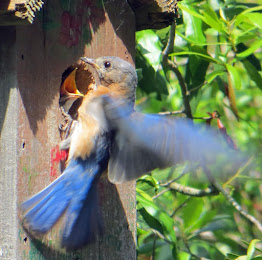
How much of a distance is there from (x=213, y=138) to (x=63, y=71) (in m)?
0.75

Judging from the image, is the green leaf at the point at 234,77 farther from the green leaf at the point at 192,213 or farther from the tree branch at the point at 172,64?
the green leaf at the point at 192,213

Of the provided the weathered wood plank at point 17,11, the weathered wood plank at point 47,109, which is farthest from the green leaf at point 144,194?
the weathered wood plank at point 17,11

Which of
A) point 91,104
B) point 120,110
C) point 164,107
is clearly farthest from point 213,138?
point 164,107

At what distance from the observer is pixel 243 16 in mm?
3068

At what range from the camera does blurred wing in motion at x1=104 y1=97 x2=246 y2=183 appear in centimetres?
229

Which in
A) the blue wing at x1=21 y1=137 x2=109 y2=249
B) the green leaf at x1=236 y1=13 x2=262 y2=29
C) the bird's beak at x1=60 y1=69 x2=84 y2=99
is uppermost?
the green leaf at x1=236 y1=13 x2=262 y2=29

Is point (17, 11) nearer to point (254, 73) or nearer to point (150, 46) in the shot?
point (150, 46)

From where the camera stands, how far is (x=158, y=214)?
2973mm

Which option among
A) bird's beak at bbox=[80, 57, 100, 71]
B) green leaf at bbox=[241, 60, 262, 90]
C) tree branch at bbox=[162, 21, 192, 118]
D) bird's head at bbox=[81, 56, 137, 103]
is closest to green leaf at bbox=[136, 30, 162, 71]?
tree branch at bbox=[162, 21, 192, 118]

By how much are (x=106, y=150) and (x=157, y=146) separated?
36cm

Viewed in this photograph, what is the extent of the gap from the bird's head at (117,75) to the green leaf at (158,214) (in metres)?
0.54

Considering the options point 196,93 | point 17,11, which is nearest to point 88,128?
point 17,11

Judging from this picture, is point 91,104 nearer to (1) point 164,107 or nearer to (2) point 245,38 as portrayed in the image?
(2) point 245,38

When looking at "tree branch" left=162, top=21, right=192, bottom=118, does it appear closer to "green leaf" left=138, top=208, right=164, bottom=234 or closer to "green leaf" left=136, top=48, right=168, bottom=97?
"green leaf" left=136, top=48, right=168, bottom=97
